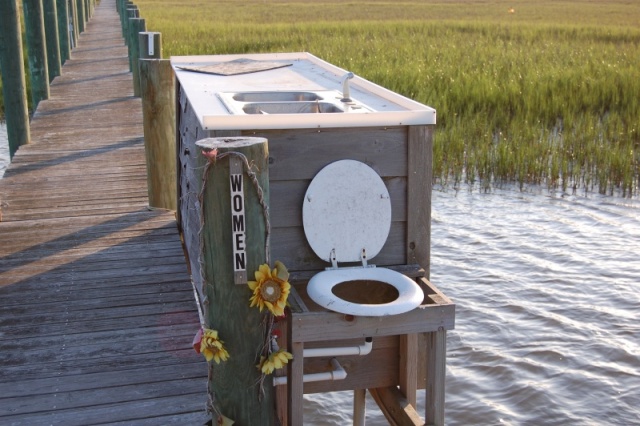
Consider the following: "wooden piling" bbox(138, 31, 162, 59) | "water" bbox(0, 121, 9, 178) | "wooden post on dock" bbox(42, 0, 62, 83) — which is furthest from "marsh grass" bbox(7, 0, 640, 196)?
"water" bbox(0, 121, 9, 178)

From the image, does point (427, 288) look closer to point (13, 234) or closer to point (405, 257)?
point (405, 257)

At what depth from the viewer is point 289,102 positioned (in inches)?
184

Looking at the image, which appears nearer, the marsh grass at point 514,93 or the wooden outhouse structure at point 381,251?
the wooden outhouse structure at point 381,251

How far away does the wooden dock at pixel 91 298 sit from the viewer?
132 inches

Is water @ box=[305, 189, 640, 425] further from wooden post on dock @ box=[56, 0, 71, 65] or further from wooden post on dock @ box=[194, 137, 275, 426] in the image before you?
wooden post on dock @ box=[56, 0, 71, 65]

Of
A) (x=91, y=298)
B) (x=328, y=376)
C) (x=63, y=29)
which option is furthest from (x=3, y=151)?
(x=328, y=376)

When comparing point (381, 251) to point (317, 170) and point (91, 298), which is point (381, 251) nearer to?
point (317, 170)

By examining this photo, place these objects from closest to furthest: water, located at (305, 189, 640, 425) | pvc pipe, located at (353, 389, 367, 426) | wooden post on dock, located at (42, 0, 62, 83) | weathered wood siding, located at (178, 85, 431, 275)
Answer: weathered wood siding, located at (178, 85, 431, 275) < pvc pipe, located at (353, 389, 367, 426) < water, located at (305, 189, 640, 425) < wooden post on dock, located at (42, 0, 62, 83)

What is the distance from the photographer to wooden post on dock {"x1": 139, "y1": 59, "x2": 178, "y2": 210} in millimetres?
5875

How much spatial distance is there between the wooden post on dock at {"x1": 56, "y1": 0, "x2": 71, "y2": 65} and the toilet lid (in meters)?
13.3

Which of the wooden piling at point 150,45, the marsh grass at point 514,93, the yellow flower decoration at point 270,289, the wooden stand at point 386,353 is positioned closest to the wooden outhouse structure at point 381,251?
the wooden stand at point 386,353

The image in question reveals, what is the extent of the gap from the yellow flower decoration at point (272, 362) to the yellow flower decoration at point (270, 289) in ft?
0.62

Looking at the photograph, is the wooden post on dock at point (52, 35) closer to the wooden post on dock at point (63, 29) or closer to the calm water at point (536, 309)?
the wooden post on dock at point (63, 29)

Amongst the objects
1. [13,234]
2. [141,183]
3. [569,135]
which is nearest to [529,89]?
[569,135]
